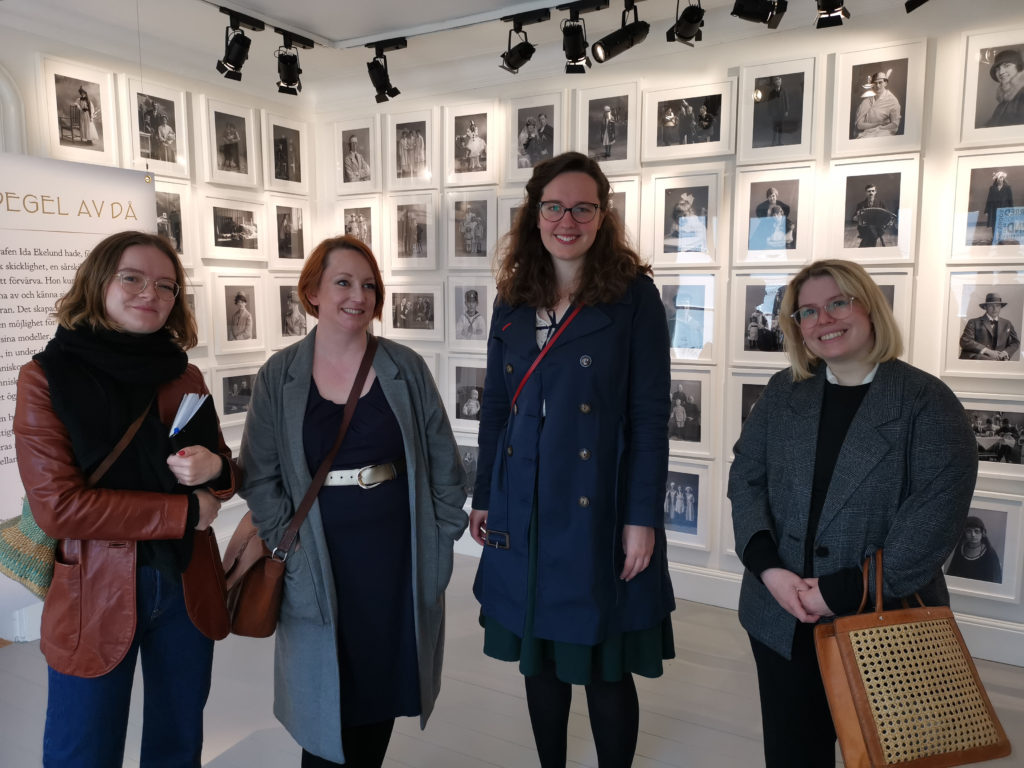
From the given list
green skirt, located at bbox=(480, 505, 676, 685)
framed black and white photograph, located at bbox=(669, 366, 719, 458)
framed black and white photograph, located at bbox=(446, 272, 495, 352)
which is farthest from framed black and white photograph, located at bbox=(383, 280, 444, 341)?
green skirt, located at bbox=(480, 505, 676, 685)

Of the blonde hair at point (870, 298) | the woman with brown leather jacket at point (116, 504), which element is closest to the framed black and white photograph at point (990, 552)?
the blonde hair at point (870, 298)

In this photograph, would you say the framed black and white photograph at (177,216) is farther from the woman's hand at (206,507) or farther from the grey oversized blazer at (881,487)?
the grey oversized blazer at (881,487)

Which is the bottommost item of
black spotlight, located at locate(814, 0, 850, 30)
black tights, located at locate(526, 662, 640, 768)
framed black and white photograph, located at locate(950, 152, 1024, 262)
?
black tights, located at locate(526, 662, 640, 768)

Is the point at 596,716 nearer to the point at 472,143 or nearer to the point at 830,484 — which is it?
the point at 830,484

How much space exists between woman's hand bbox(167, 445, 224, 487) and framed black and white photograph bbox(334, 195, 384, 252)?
342cm

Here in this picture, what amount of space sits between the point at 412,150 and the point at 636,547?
3.80m

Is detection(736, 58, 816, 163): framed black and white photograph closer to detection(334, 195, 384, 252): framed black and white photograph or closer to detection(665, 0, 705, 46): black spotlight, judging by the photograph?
detection(665, 0, 705, 46): black spotlight

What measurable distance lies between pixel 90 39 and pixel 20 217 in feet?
3.81

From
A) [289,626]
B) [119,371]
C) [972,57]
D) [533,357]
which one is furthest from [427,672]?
[972,57]

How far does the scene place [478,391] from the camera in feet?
16.6

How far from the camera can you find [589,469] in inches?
81.0

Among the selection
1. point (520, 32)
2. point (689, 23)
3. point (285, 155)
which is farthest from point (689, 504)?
point (285, 155)

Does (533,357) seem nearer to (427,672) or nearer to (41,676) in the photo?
(427,672)

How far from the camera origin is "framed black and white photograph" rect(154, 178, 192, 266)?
430cm
